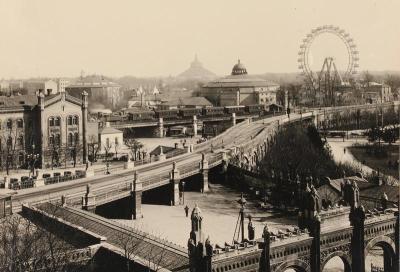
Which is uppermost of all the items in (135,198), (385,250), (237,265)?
(135,198)

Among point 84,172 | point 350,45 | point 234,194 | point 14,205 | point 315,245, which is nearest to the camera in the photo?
point 315,245

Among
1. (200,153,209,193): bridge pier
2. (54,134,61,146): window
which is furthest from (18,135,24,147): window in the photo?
(200,153,209,193): bridge pier

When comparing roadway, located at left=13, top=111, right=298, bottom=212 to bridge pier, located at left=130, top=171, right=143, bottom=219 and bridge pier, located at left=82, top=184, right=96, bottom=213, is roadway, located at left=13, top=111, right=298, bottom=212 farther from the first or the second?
bridge pier, located at left=82, top=184, right=96, bottom=213

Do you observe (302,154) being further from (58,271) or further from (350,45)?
(58,271)

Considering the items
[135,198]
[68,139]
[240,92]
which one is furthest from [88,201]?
[240,92]

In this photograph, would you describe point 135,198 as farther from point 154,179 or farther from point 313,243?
point 313,243

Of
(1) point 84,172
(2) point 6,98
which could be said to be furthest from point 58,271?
(2) point 6,98
